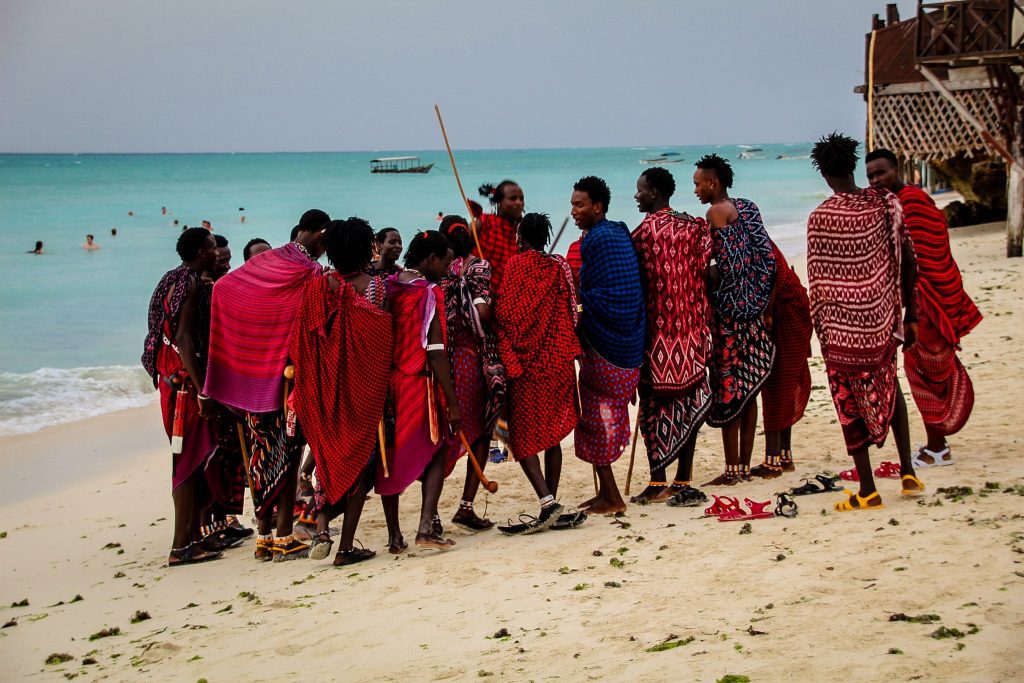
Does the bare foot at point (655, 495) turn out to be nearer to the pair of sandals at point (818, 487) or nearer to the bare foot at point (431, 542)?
the pair of sandals at point (818, 487)

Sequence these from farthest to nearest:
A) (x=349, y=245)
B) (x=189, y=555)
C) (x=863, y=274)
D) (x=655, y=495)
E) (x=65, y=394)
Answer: (x=65, y=394) < (x=655, y=495) < (x=189, y=555) < (x=349, y=245) < (x=863, y=274)

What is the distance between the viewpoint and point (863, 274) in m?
5.38

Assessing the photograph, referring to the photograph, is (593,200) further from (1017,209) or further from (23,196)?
(23,196)

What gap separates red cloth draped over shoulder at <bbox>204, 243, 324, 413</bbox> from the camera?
18.9ft

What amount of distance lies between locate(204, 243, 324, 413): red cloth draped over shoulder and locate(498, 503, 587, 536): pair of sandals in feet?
4.74

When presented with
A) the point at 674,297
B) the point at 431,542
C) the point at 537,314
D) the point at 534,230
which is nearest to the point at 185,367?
the point at 431,542

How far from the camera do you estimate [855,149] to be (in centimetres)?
550

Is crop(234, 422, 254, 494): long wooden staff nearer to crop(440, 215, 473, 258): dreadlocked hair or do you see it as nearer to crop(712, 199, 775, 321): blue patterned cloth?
crop(440, 215, 473, 258): dreadlocked hair

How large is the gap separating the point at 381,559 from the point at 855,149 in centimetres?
319

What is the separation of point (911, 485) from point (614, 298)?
5.90 ft

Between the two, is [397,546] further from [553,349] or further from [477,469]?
[553,349]

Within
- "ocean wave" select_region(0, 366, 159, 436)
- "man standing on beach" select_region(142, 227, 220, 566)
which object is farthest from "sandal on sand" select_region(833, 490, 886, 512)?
"ocean wave" select_region(0, 366, 159, 436)

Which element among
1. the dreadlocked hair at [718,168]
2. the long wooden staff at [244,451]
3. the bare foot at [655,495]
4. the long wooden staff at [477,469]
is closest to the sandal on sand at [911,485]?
the bare foot at [655,495]

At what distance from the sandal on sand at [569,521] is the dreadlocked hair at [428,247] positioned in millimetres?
1529
